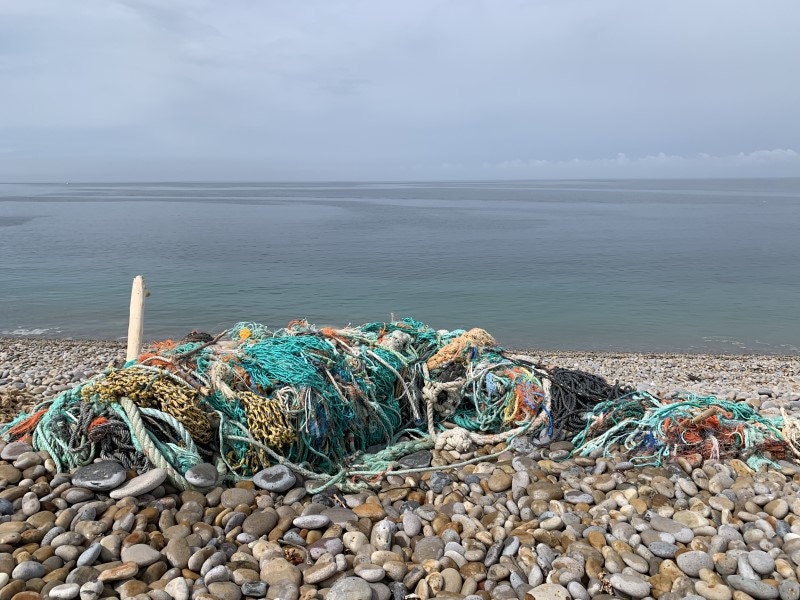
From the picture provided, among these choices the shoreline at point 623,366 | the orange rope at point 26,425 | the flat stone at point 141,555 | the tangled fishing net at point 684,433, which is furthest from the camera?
the shoreline at point 623,366

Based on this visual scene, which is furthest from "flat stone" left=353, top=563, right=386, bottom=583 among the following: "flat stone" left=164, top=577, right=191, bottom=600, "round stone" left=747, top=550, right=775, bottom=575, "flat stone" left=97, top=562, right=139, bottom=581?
"round stone" left=747, top=550, right=775, bottom=575

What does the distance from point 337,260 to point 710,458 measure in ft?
81.6

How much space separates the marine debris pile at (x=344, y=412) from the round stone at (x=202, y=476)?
0.07 feet

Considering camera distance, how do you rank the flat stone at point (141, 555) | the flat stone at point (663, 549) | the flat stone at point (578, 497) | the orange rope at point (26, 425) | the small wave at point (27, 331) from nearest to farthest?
the flat stone at point (141, 555), the flat stone at point (663, 549), the flat stone at point (578, 497), the orange rope at point (26, 425), the small wave at point (27, 331)

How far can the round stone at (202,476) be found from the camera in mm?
4516

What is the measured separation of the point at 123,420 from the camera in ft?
15.5

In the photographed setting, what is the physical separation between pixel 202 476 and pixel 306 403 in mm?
1036

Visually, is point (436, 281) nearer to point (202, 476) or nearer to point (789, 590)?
point (202, 476)

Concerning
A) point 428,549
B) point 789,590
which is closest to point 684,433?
point 789,590

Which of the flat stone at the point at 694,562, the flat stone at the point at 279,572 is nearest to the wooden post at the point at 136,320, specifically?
the flat stone at the point at 279,572

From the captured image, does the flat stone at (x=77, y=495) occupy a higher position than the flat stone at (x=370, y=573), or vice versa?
the flat stone at (x=77, y=495)

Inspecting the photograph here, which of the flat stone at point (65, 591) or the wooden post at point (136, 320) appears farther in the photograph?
the wooden post at point (136, 320)

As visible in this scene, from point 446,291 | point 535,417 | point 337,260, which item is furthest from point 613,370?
point 337,260

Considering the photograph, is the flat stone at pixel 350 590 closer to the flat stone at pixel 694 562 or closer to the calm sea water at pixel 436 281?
the flat stone at pixel 694 562
